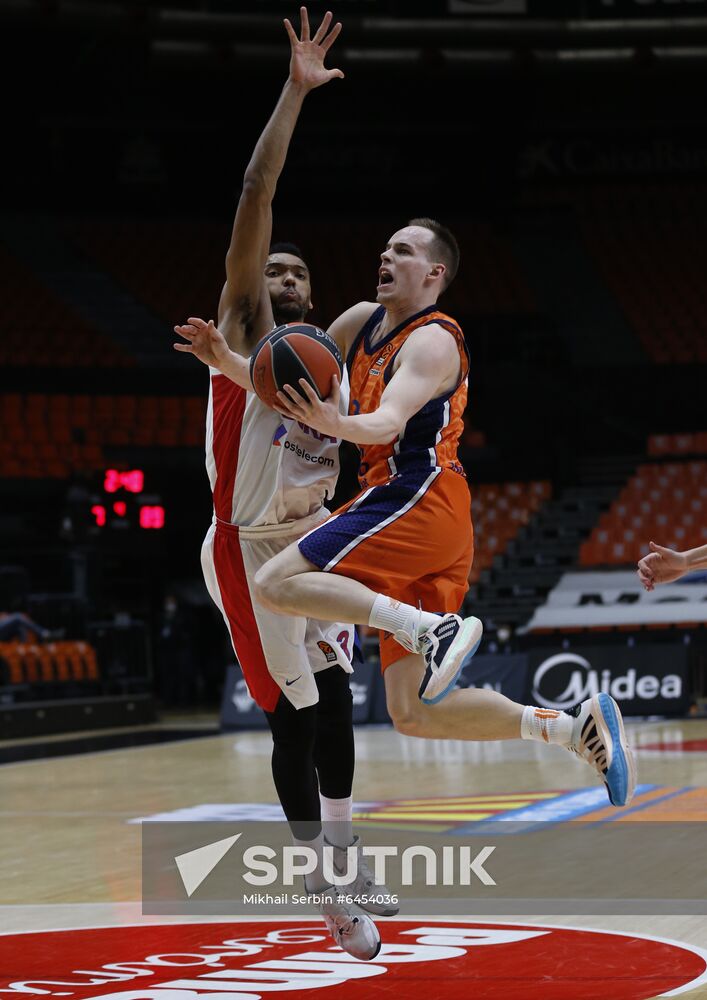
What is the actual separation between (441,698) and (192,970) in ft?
3.88

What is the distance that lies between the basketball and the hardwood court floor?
1850 millimetres

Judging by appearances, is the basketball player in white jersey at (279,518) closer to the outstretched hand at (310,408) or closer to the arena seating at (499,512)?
the outstretched hand at (310,408)

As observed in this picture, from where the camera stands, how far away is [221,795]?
10.0 metres

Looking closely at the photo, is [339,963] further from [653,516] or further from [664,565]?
[653,516]

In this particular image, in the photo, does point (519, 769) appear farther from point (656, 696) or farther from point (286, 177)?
point (286, 177)

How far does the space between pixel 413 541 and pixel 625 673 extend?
11.4 m

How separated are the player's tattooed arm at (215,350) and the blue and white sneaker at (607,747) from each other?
1.54m

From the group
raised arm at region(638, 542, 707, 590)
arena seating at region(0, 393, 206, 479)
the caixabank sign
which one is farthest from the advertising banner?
raised arm at region(638, 542, 707, 590)

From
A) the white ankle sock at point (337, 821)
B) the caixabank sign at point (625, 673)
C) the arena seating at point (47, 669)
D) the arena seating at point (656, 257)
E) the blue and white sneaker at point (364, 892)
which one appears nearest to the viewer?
the blue and white sneaker at point (364, 892)

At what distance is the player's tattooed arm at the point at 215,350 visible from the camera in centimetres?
447

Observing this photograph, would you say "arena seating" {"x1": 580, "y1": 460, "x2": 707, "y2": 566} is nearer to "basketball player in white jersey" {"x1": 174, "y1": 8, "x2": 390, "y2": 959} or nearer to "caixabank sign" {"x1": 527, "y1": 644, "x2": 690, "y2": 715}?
"caixabank sign" {"x1": 527, "y1": 644, "x2": 690, "y2": 715}

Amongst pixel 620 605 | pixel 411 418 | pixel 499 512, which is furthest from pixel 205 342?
pixel 499 512

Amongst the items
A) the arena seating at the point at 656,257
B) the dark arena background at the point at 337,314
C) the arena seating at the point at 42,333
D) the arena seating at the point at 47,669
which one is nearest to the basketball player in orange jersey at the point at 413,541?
the dark arena background at the point at 337,314

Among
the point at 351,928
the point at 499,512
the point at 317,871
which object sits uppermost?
the point at 499,512
